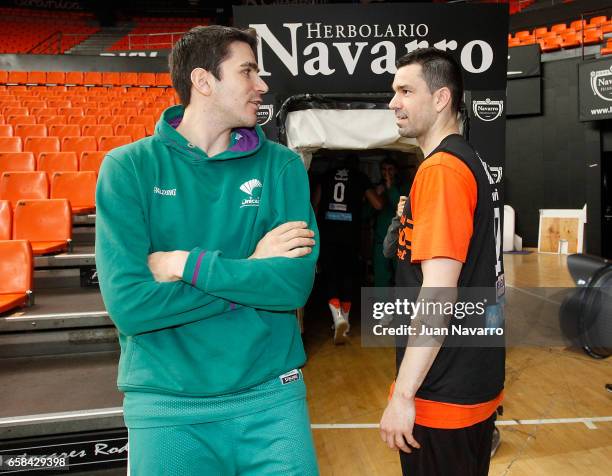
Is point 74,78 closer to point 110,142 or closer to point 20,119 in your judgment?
point 20,119

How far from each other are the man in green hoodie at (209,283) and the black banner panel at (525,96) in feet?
37.8

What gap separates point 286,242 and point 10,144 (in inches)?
257

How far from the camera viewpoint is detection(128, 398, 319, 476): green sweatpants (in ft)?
4.02

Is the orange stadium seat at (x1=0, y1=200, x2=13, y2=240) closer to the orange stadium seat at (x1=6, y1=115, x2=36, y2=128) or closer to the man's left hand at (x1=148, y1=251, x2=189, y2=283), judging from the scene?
the man's left hand at (x1=148, y1=251, x2=189, y2=283)

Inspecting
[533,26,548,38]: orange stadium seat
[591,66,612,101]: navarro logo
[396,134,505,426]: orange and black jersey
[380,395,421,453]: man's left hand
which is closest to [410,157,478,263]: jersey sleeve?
[396,134,505,426]: orange and black jersey

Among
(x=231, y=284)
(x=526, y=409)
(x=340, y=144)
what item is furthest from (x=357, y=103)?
(x=231, y=284)

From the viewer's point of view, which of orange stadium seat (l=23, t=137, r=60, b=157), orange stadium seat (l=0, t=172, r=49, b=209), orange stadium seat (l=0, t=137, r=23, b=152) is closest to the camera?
orange stadium seat (l=0, t=172, r=49, b=209)

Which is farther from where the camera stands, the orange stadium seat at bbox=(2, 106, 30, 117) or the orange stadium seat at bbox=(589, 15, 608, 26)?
the orange stadium seat at bbox=(589, 15, 608, 26)

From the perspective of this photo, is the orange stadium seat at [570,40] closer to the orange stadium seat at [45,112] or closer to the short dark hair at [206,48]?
the orange stadium seat at [45,112]

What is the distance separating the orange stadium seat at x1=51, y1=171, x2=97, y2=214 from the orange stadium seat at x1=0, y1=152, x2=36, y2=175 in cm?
101

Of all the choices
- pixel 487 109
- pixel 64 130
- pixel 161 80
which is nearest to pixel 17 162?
pixel 64 130

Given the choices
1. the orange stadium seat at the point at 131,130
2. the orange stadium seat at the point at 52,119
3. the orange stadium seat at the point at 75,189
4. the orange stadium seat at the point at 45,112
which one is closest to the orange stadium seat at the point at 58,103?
the orange stadium seat at the point at 45,112

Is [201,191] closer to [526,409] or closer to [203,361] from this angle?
[203,361]

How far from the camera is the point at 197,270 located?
4.07 feet
